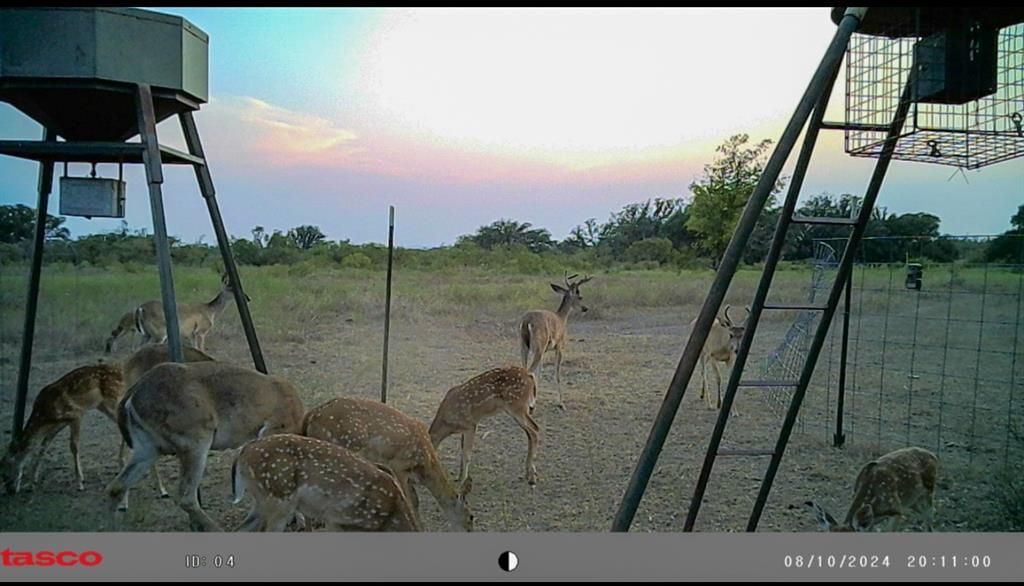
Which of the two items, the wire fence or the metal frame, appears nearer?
the metal frame

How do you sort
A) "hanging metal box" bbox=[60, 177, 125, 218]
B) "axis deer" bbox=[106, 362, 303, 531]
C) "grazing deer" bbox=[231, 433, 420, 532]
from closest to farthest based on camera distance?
1. "grazing deer" bbox=[231, 433, 420, 532]
2. "axis deer" bbox=[106, 362, 303, 531]
3. "hanging metal box" bbox=[60, 177, 125, 218]

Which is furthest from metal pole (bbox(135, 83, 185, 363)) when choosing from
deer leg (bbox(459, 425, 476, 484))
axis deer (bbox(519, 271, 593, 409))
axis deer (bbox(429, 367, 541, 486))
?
axis deer (bbox(519, 271, 593, 409))

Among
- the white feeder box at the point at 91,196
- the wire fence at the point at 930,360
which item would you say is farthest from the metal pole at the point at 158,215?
the wire fence at the point at 930,360

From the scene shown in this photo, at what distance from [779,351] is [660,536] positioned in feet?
12.4

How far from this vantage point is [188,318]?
6.70 metres

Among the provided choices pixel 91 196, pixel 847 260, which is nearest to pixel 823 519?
pixel 847 260

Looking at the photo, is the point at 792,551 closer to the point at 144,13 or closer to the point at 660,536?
the point at 660,536

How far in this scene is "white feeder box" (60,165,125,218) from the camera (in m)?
3.92

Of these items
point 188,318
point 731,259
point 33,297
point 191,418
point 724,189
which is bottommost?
point 191,418

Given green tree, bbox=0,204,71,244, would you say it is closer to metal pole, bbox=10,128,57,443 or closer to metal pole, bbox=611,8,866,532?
metal pole, bbox=10,128,57,443

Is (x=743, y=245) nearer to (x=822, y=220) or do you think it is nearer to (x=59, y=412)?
(x=822, y=220)

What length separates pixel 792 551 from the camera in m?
2.85

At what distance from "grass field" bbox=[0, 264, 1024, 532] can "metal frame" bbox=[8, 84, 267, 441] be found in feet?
0.56

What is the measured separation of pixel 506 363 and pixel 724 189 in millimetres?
2344
